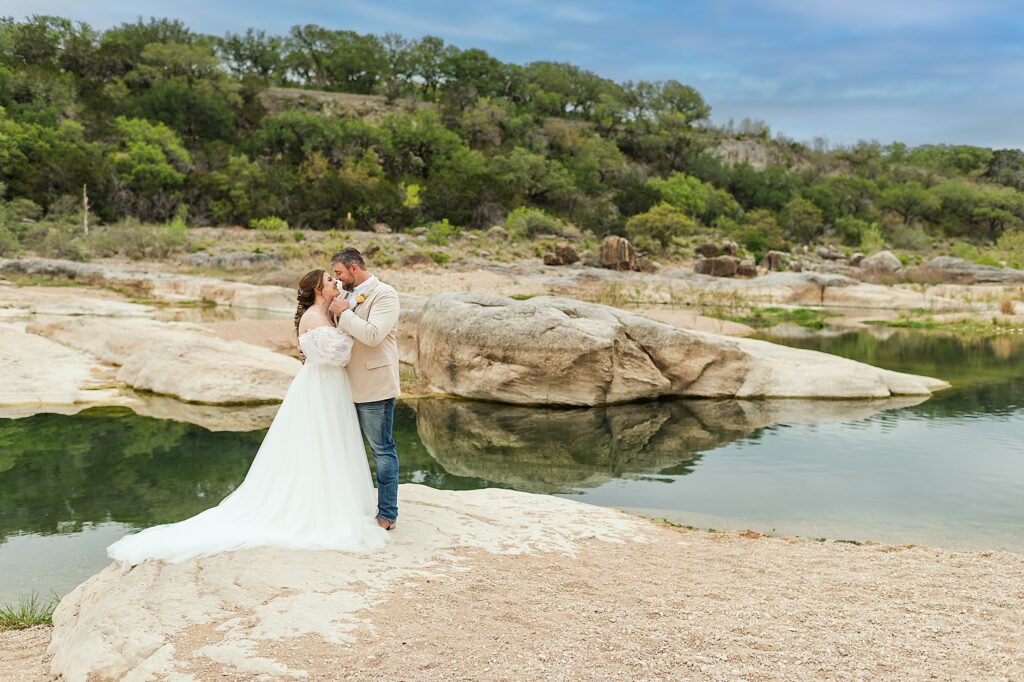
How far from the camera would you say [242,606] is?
4.64 meters

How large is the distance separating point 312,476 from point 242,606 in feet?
4.46

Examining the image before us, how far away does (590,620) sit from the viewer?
4781mm

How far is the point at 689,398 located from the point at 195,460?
362 inches

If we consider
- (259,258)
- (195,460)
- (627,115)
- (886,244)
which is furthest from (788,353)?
(627,115)

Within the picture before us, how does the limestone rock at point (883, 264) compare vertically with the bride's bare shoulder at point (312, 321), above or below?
above

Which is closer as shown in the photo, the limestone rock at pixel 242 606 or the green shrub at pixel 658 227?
the limestone rock at pixel 242 606

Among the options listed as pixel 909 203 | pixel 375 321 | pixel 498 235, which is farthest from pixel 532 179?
pixel 375 321

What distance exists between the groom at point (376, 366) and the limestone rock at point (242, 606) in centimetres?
40

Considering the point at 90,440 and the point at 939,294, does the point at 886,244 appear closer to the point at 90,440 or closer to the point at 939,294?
the point at 939,294

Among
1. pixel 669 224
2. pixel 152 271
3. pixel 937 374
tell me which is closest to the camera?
pixel 937 374

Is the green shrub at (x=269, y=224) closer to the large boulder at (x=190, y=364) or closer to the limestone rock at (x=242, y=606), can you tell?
the large boulder at (x=190, y=364)

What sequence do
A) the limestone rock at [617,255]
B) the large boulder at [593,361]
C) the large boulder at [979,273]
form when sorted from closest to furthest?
the large boulder at [593,361]
the limestone rock at [617,255]
the large boulder at [979,273]

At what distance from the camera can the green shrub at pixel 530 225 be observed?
54.1 metres

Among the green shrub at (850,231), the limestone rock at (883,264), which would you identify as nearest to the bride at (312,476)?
the limestone rock at (883,264)
